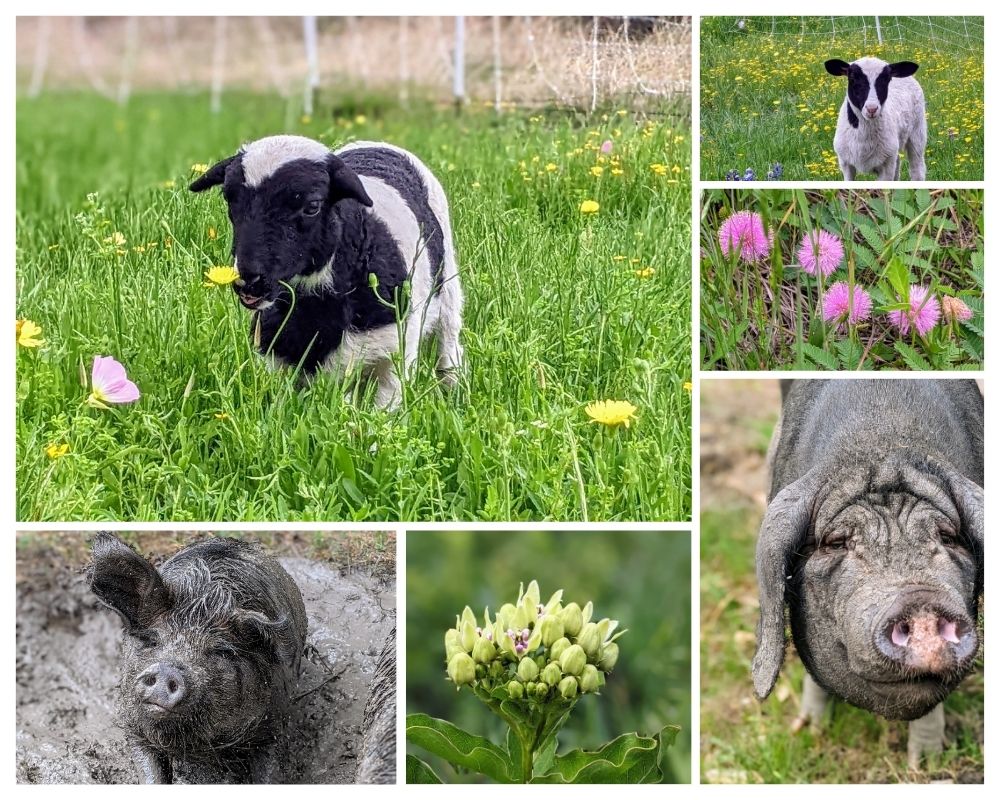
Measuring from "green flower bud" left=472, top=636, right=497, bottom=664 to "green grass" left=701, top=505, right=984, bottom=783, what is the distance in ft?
3.32

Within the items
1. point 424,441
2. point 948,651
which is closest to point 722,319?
point 424,441

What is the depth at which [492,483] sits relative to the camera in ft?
10.4

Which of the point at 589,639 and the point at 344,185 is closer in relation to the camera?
the point at 589,639

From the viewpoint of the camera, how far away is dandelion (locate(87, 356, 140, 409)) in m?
3.27

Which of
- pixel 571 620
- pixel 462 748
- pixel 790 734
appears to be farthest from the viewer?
pixel 790 734

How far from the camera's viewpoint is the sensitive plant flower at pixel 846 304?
3328 mm

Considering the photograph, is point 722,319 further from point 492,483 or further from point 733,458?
point 733,458

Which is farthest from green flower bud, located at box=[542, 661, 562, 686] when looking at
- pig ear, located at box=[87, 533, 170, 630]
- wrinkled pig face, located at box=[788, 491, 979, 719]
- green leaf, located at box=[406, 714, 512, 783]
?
pig ear, located at box=[87, 533, 170, 630]

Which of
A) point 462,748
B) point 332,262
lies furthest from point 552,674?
point 332,262

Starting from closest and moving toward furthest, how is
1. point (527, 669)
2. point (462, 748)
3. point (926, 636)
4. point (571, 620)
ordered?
point (926, 636) < point (527, 669) < point (571, 620) < point (462, 748)

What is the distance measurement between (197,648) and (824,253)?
1.98 meters

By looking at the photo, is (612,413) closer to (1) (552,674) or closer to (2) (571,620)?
(2) (571,620)

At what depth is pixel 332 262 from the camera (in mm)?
3139

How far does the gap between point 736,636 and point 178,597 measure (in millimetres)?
2072
